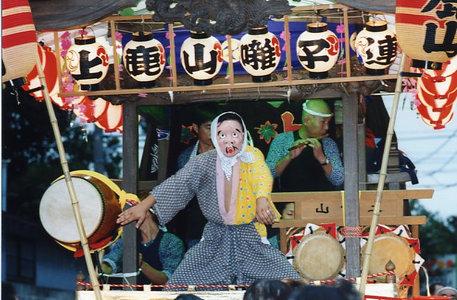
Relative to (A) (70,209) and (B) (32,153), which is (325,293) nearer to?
(A) (70,209)

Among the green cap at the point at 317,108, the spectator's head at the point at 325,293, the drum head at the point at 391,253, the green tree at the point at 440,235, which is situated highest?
the spectator's head at the point at 325,293

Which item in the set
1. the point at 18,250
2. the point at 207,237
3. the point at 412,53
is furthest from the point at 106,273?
the point at 18,250

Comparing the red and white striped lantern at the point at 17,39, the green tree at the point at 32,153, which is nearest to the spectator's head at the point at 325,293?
the red and white striped lantern at the point at 17,39

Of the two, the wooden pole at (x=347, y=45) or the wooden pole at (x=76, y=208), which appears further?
the wooden pole at (x=347, y=45)

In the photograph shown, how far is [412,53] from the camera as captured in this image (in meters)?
8.65

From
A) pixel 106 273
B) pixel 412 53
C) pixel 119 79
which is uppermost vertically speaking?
pixel 412 53

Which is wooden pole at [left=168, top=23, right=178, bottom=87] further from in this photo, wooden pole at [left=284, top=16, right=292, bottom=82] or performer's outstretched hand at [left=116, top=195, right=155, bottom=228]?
performer's outstretched hand at [left=116, top=195, right=155, bottom=228]

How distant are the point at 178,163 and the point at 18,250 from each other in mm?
18635

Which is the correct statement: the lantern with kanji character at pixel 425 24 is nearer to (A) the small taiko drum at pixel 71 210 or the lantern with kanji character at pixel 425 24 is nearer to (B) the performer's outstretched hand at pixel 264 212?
(B) the performer's outstretched hand at pixel 264 212

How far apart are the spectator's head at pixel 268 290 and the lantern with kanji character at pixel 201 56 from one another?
11.7 feet

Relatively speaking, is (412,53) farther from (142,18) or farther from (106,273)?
(106,273)

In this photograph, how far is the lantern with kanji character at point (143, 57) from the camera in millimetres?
9852

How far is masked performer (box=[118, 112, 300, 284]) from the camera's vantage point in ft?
31.6

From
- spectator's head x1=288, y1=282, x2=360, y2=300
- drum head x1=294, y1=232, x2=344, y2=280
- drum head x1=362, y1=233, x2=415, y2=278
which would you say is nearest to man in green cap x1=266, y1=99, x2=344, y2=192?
drum head x1=362, y1=233, x2=415, y2=278
